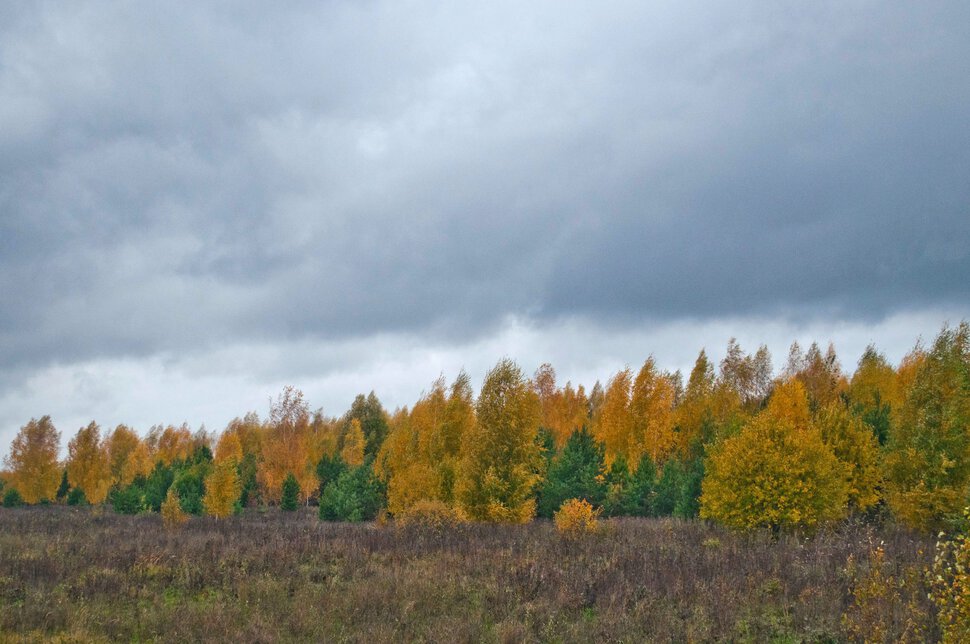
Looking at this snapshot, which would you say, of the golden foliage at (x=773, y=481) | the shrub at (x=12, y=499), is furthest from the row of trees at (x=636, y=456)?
the shrub at (x=12, y=499)

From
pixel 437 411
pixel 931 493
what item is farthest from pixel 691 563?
pixel 437 411

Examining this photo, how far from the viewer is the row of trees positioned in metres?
21.8

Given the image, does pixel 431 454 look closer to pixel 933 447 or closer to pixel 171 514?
pixel 171 514

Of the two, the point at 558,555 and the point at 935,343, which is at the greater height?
the point at 935,343

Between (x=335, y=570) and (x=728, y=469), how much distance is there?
13.0m

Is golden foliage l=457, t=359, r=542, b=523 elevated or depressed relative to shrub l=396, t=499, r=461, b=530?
elevated

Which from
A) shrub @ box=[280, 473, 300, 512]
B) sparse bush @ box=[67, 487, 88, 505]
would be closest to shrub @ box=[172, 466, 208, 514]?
shrub @ box=[280, 473, 300, 512]

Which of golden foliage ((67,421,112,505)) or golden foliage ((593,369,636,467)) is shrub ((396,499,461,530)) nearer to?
golden foliage ((593,369,636,467))

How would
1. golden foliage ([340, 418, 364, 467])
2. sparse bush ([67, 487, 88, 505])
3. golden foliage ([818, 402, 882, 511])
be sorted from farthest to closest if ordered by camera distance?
sparse bush ([67, 487, 88, 505]), golden foliage ([340, 418, 364, 467]), golden foliage ([818, 402, 882, 511])

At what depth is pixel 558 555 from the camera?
712 inches

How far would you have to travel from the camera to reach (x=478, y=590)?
48.9 feet

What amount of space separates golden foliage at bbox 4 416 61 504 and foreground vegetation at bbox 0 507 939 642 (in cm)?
6040

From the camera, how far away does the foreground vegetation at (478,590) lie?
12.0 metres

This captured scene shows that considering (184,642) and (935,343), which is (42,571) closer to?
(184,642)
